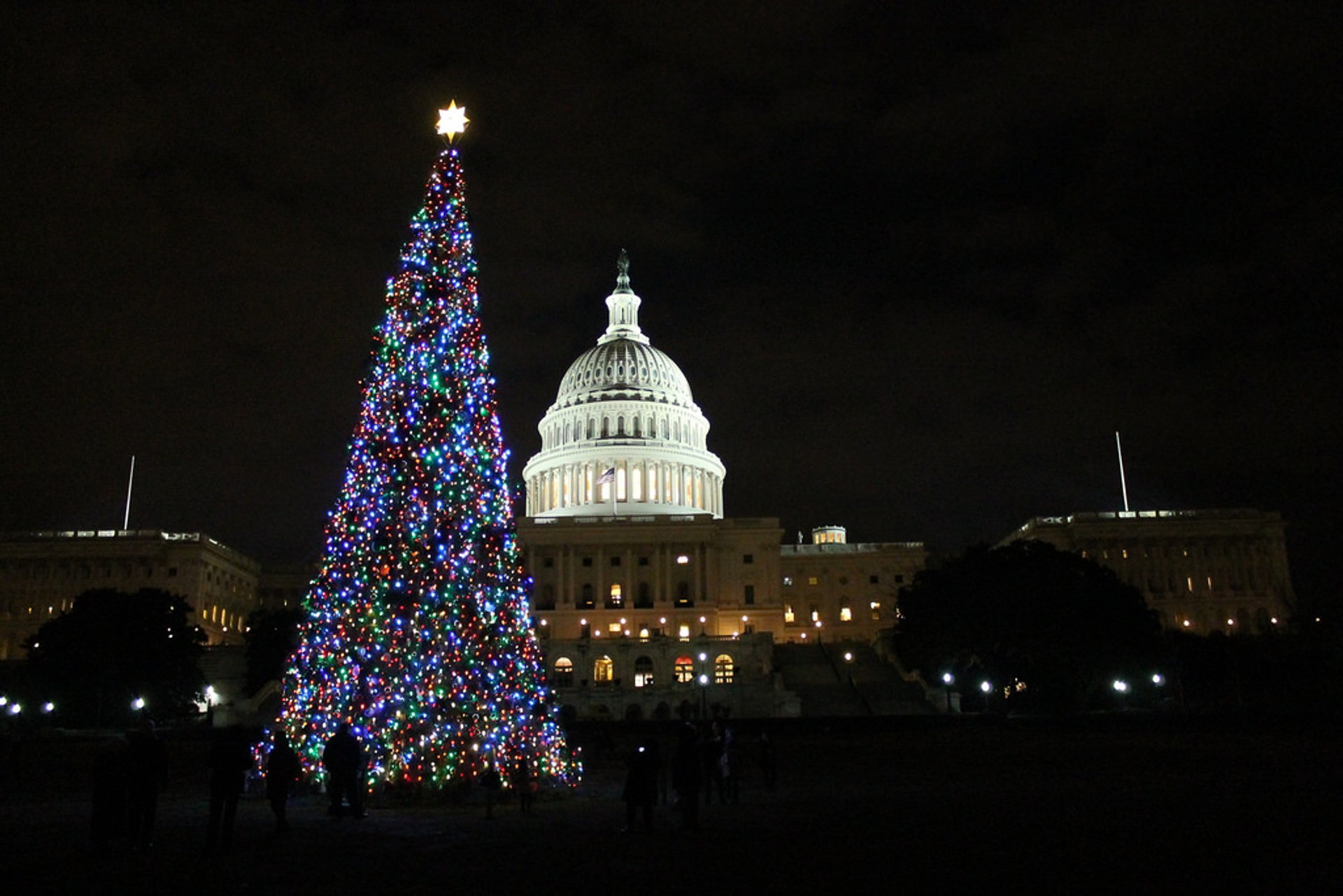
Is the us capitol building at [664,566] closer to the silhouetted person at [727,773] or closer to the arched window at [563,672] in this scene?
the arched window at [563,672]

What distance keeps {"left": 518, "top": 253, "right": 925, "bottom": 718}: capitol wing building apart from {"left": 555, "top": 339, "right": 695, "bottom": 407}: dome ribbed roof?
0.23 metres

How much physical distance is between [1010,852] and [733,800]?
1032 cm

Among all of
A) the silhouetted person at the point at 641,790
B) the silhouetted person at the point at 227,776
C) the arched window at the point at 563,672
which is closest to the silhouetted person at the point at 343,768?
the silhouetted person at the point at 227,776

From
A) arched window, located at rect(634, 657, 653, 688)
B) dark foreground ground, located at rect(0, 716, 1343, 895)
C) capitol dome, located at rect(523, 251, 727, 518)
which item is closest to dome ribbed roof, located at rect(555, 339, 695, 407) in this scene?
capitol dome, located at rect(523, 251, 727, 518)

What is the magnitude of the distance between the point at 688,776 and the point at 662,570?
94.6 meters

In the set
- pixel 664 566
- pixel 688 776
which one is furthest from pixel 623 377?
pixel 688 776

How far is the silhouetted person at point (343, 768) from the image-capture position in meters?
22.3

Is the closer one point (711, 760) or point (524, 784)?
point (524, 784)

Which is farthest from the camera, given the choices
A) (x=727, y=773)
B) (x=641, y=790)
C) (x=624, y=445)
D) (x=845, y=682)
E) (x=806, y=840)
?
(x=624, y=445)

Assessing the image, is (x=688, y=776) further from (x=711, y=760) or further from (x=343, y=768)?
(x=343, y=768)

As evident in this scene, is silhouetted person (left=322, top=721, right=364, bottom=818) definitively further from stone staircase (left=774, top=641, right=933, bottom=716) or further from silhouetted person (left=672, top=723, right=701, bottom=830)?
stone staircase (left=774, top=641, right=933, bottom=716)

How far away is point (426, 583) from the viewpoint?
2622 centimetres

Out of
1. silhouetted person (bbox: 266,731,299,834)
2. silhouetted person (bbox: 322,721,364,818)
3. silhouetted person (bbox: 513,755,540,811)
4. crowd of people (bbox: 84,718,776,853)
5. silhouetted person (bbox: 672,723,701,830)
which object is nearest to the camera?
crowd of people (bbox: 84,718,776,853)

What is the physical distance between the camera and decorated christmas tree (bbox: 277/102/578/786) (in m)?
25.7
